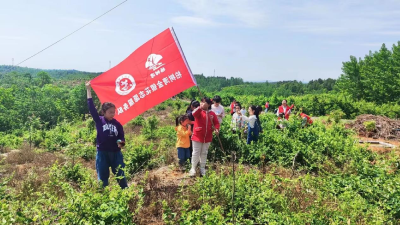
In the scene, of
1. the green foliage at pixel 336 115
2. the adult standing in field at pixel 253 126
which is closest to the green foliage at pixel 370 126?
the green foliage at pixel 336 115

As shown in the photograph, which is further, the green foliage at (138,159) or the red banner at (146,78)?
the green foliage at (138,159)

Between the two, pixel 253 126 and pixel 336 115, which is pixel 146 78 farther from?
pixel 336 115

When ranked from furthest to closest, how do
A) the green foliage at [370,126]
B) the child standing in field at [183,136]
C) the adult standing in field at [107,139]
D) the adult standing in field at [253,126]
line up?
1. the green foliage at [370,126]
2. the adult standing in field at [253,126]
3. the child standing in field at [183,136]
4. the adult standing in field at [107,139]

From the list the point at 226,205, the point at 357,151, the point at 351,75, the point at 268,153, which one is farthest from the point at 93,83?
the point at 351,75

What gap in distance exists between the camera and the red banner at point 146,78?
3.96 meters

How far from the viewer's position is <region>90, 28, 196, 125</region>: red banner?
3.96m

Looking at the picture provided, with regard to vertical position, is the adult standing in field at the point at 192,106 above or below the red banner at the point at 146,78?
below

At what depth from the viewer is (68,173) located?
4328 millimetres

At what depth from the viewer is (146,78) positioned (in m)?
4.09

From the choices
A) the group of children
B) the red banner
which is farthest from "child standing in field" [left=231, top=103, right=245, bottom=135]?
the red banner

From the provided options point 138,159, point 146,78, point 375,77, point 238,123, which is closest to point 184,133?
point 138,159

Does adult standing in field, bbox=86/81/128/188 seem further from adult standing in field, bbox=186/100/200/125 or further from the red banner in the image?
adult standing in field, bbox=186/100/200/125

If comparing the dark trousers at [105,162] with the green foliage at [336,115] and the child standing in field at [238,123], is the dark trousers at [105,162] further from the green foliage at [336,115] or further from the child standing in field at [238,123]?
the green foliage at [336,115]

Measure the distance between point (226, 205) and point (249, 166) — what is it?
7.37 ft
